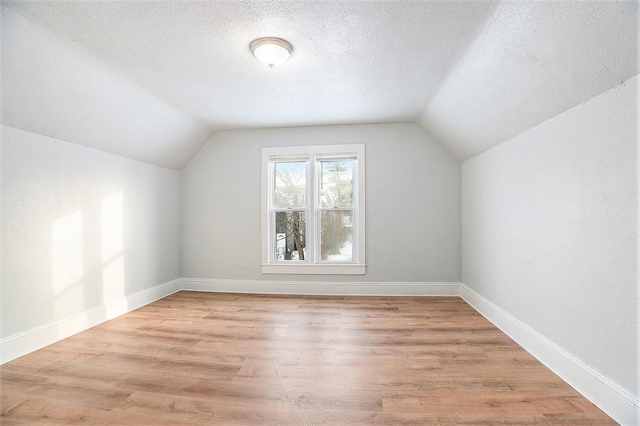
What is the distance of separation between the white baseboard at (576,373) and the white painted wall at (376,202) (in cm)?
138

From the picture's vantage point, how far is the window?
463 centimetres

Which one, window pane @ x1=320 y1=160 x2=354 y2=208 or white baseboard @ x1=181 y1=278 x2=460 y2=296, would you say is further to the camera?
window pane @ x1=320 y1=160 x2=354 y2=208

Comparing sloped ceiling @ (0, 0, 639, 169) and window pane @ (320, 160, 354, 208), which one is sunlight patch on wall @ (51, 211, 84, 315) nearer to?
sloped ceiling @ (0, 0, 639, 169)

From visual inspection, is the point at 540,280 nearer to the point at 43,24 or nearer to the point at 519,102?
the point at 519,102

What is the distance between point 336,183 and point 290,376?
9.82ft

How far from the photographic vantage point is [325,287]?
4.60 metres

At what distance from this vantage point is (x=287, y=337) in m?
2.98

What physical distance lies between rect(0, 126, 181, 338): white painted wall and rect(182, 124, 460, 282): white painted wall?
0.80 m

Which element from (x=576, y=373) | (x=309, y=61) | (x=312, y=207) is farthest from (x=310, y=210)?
(x=576, y=373)

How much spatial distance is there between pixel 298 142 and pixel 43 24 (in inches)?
119

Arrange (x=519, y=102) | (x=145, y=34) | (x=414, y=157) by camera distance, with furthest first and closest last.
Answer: (x=414, y=157), (x=519, y=102), (x=145, y=34)

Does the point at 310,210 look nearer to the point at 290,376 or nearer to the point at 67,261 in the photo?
the point at 290,376

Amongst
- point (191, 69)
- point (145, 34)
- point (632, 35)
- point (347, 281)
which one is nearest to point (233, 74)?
point (191, 69)

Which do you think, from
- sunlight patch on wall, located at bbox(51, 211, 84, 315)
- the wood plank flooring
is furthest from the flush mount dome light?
sunlight patch on wall, located at bbox(51, 211, 84, 315)
